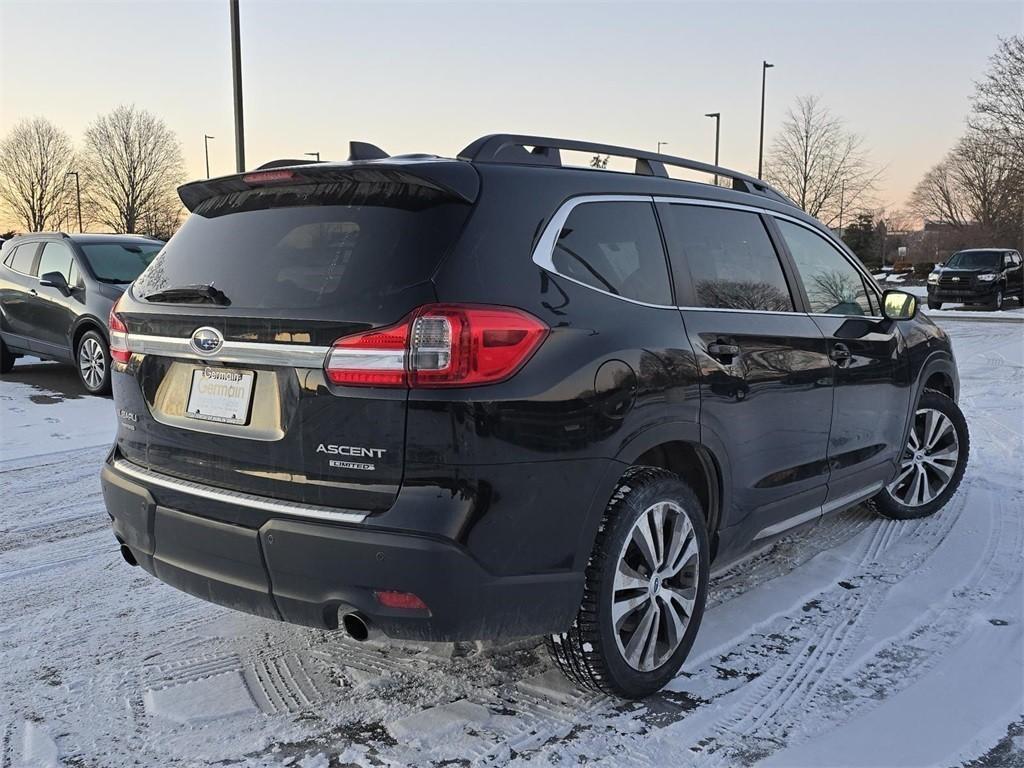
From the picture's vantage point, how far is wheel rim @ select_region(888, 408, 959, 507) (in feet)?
16.7

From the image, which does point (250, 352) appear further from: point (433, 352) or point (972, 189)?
point (972, 189)

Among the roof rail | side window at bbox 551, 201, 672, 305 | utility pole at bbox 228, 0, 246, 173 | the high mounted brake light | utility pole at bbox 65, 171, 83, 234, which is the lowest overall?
side window at bbox 551, 201, 672, 305

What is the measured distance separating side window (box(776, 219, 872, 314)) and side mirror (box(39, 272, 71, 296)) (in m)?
7.98

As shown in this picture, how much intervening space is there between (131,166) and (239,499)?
58.2m

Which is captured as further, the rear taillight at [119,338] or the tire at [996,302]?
the tire at [996,302]

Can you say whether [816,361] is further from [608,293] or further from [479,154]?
[479,154]

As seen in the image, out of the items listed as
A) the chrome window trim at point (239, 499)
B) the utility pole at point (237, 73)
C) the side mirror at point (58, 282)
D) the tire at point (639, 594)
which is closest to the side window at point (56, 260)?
the side mirror at point (58, 282)

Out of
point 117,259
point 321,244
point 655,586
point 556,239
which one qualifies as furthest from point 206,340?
point 117,259

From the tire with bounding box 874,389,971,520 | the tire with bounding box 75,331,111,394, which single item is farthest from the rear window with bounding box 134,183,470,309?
the tire with bounding box 75,331,111,394

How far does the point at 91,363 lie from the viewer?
29.7 ft

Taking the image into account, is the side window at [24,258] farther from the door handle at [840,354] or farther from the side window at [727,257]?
the door handle at [840,354]

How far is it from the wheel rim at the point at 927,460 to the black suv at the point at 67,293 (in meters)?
7.33

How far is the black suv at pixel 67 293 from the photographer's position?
29.7 ft

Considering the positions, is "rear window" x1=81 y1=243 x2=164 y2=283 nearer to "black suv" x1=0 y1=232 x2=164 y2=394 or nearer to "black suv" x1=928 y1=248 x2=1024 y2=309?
"black suv" x1=0 y1=232 x2=164 y2=394
